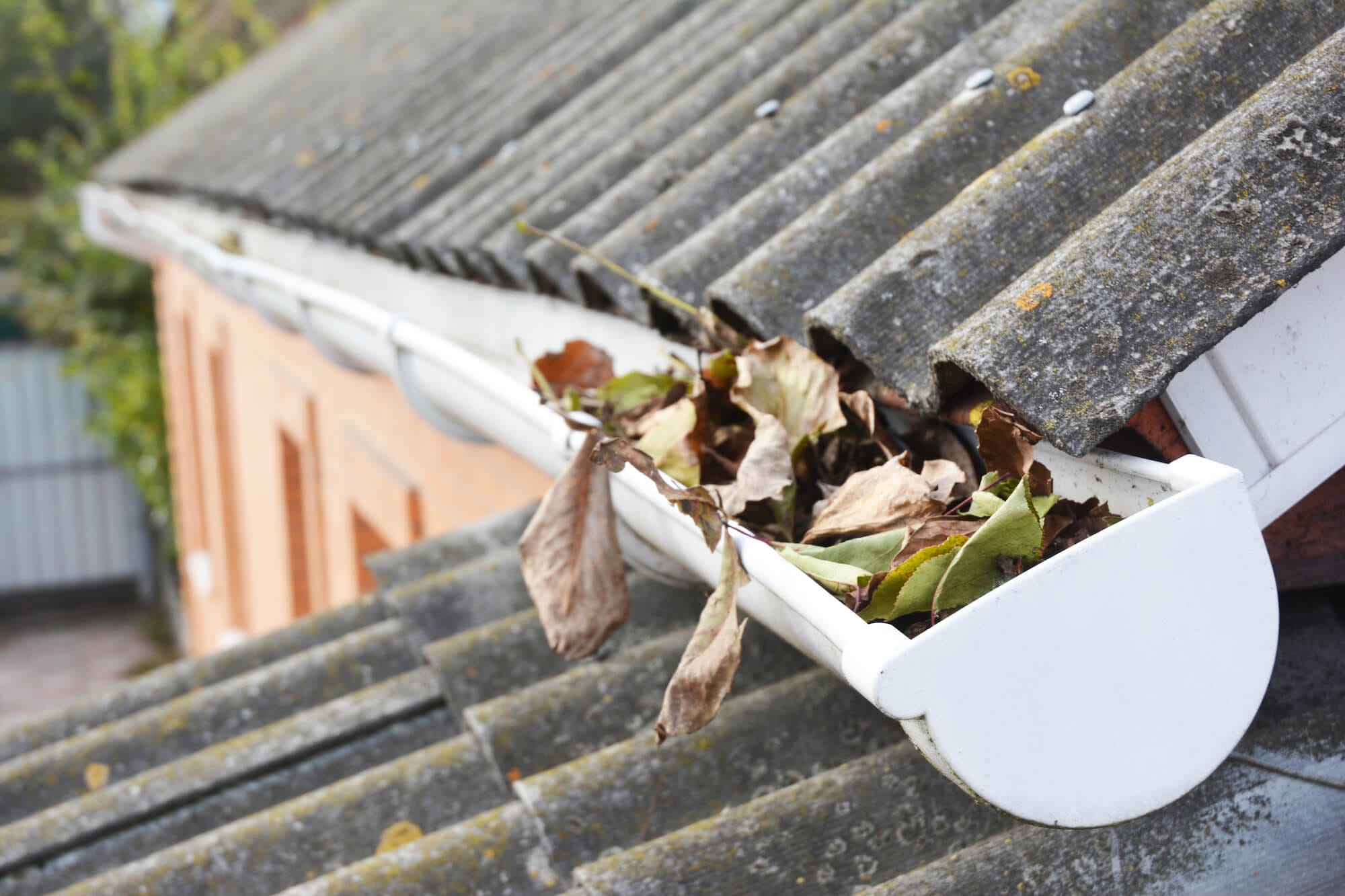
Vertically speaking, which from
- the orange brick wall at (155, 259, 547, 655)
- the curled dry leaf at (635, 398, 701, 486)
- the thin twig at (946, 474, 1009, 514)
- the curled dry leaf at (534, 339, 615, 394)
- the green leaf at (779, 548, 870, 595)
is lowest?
the green leaf at (779, 548, 870, 595)

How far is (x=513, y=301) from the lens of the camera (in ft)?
6.51

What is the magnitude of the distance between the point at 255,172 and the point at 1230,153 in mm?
3865

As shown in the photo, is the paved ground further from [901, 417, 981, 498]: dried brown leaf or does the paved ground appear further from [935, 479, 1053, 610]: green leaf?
[935, 479, 1053, 610]: green leaf

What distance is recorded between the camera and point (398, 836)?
54.7 inches

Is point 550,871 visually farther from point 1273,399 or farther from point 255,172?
point 255,172

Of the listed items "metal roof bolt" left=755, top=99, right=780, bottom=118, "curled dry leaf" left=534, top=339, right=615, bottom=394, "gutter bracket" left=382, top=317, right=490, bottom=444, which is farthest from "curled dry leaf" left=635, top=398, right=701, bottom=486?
"gutter bracket" left=382, top=317, right=490, bottom=444

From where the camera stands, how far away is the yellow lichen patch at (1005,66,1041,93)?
1406 millimetres

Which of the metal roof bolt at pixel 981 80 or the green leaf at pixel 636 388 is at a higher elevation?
the metal roof bolt at pixel 981 80

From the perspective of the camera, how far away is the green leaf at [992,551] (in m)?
0.87

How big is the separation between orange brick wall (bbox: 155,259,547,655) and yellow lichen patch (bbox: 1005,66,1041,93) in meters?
1.21

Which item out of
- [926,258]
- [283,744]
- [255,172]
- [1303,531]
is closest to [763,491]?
[926,258]

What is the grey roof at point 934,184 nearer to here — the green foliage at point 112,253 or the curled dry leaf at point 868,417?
the curled dry leaf at point 868,417

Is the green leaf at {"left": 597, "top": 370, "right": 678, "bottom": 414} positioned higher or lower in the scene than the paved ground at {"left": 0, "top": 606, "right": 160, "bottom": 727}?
lower

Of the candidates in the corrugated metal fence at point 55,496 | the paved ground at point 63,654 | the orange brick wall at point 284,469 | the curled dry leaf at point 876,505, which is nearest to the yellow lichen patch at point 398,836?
the curled dry leaf at point 876,505
